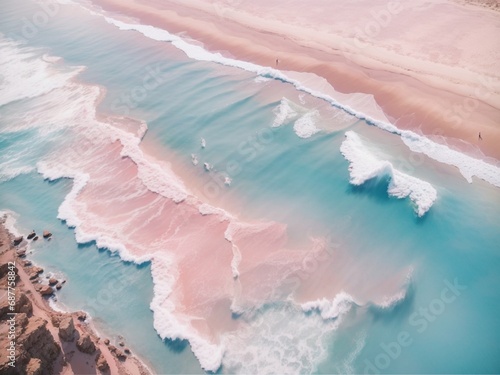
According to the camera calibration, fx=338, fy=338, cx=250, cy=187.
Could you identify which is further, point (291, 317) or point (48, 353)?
point (291, 317)

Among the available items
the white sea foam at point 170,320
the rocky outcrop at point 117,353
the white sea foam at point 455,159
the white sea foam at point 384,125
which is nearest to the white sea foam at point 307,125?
the white sea foam at point 384,125

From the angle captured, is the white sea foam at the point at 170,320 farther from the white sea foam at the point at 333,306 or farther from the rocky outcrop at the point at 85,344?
the white sea foam at the point at 333,306

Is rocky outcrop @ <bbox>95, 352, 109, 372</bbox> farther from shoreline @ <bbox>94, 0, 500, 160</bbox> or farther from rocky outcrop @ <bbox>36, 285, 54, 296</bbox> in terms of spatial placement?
shoreline @ <bbox>94, 0, 500, 160</bbox>

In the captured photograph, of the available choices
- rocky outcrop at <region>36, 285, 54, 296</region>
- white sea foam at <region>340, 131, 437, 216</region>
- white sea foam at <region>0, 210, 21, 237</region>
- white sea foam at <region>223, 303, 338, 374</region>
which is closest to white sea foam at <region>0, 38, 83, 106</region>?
white sea foam at <region>0, 210, 21, 237</region>

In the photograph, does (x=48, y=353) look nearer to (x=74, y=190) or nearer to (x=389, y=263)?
(x=74, y=190)

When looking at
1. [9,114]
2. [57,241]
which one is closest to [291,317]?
[57,241]

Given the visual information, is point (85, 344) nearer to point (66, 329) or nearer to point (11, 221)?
point (66, 329)

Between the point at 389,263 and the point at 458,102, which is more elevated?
the point at 458,102
